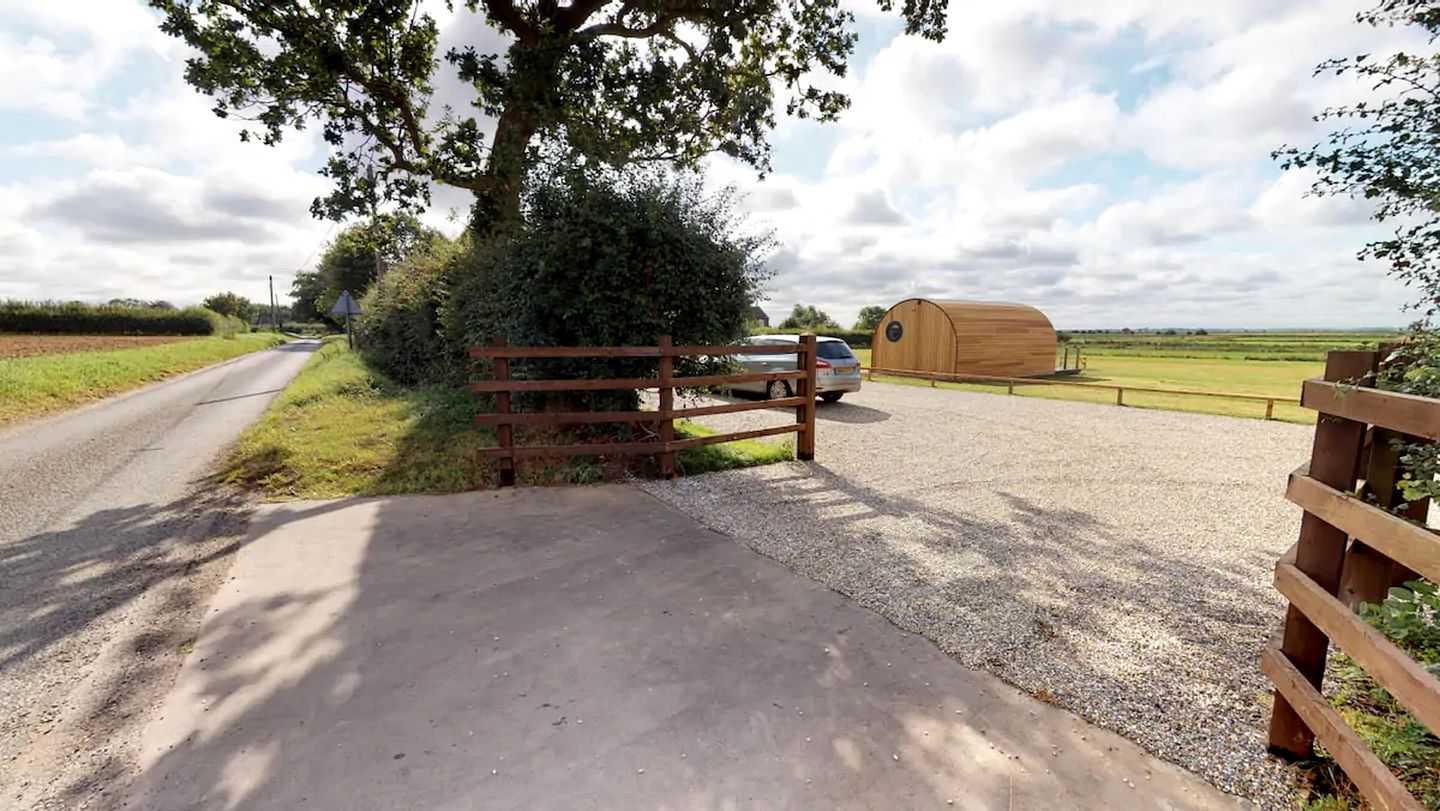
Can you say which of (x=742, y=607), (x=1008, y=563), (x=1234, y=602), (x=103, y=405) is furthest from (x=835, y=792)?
(x=103, y=405)

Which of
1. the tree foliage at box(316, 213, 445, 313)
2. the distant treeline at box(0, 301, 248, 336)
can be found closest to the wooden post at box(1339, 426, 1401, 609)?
the tree foliage at box(316, 213, 445, 313)

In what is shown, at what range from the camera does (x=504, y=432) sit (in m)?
5.37

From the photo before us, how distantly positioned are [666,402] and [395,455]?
3.14m

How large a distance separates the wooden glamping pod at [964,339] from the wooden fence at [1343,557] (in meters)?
17.6

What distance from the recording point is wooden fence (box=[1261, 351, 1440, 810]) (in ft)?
4.91

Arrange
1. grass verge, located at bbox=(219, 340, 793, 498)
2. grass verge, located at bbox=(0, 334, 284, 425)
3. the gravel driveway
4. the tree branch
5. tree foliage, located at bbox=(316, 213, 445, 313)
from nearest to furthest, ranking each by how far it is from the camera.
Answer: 1. the gravel driveway
2. grass verge, located at bbox=(219, 340, 793, 498)
3. the tree branch
4. grass verge, located at bbox=(0, 334, 284, 425)
5. tree foliage, located at bbox=(316, 213, 445, 313)

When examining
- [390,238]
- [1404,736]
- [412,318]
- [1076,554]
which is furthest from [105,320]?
[1404,736]

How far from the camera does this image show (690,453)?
257 inches

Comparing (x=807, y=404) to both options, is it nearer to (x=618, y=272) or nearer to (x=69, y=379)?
(x=618, y=272)

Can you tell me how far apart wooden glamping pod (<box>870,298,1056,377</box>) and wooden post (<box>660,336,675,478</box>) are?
15.4m

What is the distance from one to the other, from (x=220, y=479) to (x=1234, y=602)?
8.29 metres

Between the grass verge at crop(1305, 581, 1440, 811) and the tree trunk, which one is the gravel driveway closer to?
the grass verge at crop(1305, 581, 1440, 811)

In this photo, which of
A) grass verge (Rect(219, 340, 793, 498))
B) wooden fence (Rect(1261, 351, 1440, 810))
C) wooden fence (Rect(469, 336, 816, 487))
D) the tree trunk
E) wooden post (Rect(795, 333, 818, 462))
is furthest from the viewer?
the tree trunk

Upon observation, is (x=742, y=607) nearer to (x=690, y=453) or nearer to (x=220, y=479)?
(x=690, y=453)
